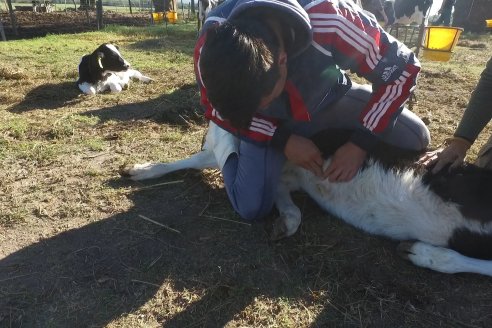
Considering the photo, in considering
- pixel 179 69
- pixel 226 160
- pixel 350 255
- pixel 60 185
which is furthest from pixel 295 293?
pixel 179 69

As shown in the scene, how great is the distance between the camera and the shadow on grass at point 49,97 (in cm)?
459

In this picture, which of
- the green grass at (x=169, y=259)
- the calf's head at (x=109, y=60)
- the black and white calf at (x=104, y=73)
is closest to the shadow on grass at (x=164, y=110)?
the green grass at (x=169, y=259)

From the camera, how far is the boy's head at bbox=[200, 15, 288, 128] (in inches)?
59.7

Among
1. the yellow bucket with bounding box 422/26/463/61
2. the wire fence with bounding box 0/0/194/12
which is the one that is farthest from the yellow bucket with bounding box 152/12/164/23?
the yellow bucket with bounding box 422/26/463/61

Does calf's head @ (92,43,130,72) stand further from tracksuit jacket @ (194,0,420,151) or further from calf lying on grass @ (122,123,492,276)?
calf lying on grass @ (122,123,492,276)

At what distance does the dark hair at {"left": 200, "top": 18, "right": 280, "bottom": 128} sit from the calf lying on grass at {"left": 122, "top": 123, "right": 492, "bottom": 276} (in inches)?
36.1

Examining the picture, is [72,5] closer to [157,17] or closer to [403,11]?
[157,17]

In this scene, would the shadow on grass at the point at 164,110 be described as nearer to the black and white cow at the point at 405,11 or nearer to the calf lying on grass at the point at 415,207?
the calf lying on grass at the point at 415,207

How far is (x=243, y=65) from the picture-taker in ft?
4.98

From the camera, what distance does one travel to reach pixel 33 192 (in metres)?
2.78

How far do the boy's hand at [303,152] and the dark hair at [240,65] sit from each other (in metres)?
0.69

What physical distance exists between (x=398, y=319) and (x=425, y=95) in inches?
152

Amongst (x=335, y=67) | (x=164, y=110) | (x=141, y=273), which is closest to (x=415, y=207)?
(x=335, y=67)

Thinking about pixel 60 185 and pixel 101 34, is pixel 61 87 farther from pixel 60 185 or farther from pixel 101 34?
pixel 101 34
